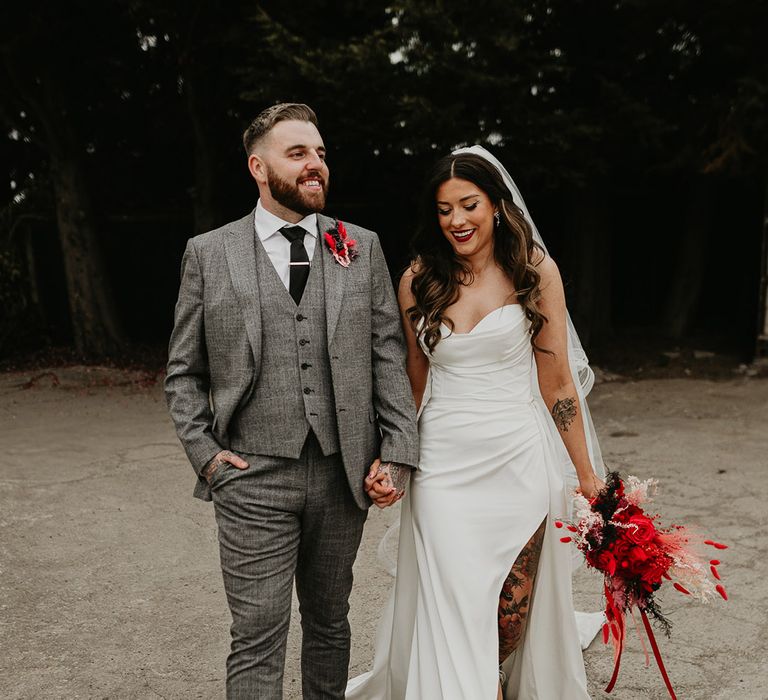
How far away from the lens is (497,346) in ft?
9.43

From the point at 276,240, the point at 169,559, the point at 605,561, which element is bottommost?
the point at 169,559

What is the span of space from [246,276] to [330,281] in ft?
0.84

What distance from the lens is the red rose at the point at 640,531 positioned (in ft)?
8.63

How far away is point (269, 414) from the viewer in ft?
8.43

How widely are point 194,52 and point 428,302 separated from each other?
26.3 feet

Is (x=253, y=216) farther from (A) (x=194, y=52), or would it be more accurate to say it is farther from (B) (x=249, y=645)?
(A) (x=194, y=52)

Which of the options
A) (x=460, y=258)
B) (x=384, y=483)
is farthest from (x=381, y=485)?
(x=460, y=258)

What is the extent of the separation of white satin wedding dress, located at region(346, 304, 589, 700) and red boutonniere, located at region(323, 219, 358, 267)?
44cm

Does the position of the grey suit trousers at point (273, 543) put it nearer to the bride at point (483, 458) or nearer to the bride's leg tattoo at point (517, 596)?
the bride at point (483, 458)

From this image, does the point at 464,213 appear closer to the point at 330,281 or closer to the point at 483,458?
the point at 330,281

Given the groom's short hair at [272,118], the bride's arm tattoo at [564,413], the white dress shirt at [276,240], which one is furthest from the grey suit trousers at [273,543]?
the groom's short hair at [272,118]

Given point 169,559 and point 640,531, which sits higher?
point 640,531

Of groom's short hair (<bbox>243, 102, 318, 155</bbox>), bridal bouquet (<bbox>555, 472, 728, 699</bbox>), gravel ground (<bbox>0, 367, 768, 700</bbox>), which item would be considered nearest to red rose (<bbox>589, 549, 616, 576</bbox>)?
bridal bouquet (<bbox>555, 472, 728, 699</bbox>)

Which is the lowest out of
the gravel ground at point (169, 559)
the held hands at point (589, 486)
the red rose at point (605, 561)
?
the gravel ground at point (169, 559)
